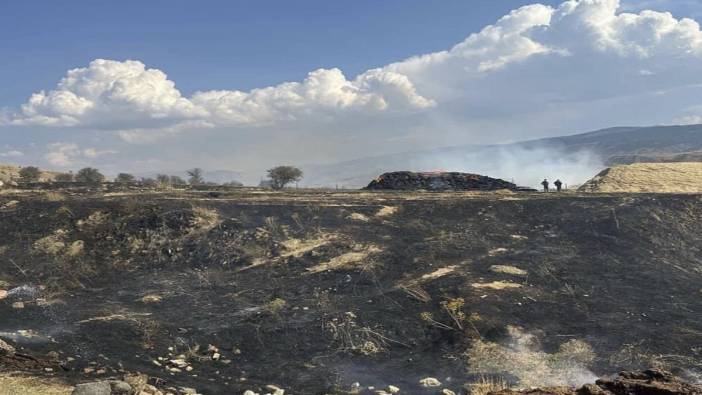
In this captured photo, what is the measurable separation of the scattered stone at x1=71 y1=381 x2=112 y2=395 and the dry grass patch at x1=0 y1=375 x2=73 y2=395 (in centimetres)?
46

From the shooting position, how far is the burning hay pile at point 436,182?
4162 centimetres

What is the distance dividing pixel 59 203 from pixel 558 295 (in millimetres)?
22836

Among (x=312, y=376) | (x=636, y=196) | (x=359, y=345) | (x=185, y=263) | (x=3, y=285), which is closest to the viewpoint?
(x=312, y=376)

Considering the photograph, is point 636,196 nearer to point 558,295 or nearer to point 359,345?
point 558,295

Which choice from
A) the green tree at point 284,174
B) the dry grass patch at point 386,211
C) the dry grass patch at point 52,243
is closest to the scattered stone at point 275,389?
the dry grass patch at point 52,243

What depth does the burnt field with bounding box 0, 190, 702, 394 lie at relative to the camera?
430 inches

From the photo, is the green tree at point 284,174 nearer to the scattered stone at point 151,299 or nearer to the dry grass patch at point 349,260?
the dry grass patch at point 349,260

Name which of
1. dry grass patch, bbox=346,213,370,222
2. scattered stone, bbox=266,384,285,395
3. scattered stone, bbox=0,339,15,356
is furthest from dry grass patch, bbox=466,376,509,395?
dry grass patch, bbox=346,213,370,222

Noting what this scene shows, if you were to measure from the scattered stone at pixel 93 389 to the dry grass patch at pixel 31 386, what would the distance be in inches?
18.1

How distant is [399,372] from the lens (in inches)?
428

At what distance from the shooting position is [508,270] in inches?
678

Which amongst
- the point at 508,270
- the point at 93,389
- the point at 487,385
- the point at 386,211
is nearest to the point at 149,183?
the point at 386,211

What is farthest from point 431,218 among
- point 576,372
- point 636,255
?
point 576,372

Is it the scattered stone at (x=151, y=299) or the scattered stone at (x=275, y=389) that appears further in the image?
the scattered stone at (x=151, y=299)
